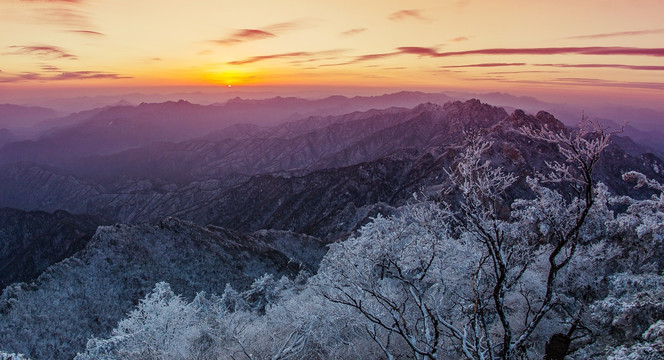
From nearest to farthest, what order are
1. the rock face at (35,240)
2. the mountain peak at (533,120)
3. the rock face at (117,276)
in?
the rock face at (117,276) → the rock face at (35,240) → the mountain peak at (533,120)

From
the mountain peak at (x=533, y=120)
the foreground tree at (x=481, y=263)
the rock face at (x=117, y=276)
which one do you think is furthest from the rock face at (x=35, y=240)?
the mountain peak at (x=533, y=120)

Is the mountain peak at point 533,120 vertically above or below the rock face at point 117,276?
above

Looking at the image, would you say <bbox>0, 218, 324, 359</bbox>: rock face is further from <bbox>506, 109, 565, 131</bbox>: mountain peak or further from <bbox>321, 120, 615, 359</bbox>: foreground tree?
<bbox>506, 109, 565, 131</bbox>: mountain peak

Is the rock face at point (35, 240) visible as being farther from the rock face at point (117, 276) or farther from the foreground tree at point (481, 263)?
the foreground tree at point (481, 263)

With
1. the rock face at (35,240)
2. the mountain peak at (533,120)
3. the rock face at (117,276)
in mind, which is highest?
the mountain peak at (533,120)

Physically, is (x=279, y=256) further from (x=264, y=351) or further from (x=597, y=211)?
(x=597, y=211)

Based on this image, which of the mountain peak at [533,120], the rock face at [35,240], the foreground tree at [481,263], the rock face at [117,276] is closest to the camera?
the foreground tree at [481,263]
